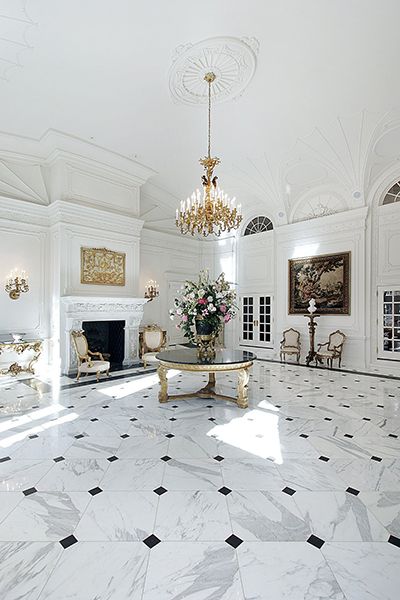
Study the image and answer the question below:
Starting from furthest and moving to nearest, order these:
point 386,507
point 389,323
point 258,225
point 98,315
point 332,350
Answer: point 258,225
point 332,350
point 389,323
point 98,315
point 386,507

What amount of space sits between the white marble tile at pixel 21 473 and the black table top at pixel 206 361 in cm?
221

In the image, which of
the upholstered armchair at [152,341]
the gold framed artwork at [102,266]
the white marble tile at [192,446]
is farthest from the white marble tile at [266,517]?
the gold framed artwork at [102,266]

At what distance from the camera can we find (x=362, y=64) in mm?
5332

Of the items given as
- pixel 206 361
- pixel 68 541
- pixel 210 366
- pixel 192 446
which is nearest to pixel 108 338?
pixel 206 361

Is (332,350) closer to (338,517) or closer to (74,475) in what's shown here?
(338,517)

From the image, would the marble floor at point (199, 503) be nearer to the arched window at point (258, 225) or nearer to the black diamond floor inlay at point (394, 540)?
the black diamond floor inlay at point (394, 540)

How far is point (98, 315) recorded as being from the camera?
7941mm

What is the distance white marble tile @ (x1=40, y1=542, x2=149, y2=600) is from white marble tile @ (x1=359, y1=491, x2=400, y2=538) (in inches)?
71.5

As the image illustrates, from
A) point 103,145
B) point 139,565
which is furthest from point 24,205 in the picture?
point 139,565

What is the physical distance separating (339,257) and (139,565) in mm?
8550

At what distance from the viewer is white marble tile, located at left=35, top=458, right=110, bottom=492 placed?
2.87 metres

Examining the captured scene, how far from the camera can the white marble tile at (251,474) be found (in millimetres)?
2879

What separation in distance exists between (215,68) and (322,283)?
610cm

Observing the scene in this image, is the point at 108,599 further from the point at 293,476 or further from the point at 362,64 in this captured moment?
the point at 362,64
